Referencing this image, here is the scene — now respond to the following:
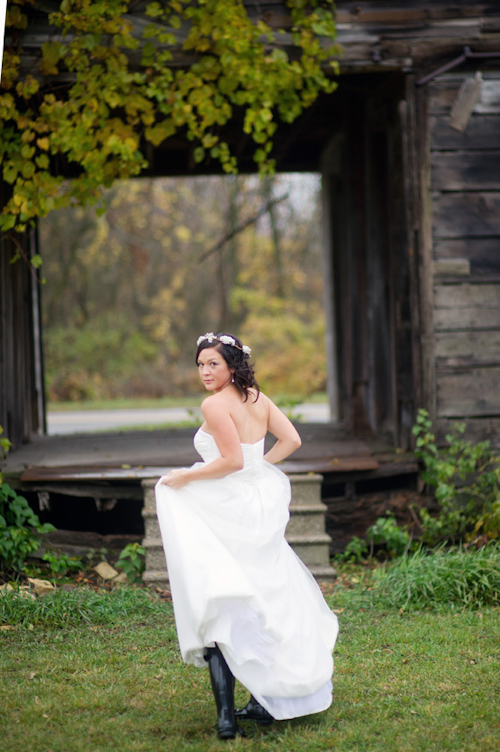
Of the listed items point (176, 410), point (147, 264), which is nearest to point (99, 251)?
point (147, 264)

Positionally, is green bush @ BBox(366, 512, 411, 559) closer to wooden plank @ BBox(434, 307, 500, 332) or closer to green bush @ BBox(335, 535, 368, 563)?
green bush @ BBox(335, 535, 368, 563)

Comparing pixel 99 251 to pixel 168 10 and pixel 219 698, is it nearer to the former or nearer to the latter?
pixel 168 10

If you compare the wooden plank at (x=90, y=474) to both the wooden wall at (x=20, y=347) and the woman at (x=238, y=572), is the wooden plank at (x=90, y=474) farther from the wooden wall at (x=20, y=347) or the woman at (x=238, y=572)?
the woman at (x=238, y=572)

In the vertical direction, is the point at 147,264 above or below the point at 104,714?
above

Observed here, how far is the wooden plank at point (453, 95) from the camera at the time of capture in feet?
19.3

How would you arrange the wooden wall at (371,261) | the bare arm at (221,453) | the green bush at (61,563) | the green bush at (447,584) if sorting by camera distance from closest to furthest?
the bare arm at (221,453) < the green bush at (447,584) < the green bush at (61,563) < the wooden wall at (371,261)

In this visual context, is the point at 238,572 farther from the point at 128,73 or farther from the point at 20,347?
the point at 20,347

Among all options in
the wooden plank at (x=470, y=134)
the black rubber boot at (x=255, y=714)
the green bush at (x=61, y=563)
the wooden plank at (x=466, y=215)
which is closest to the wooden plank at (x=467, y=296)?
the wooden plank at (x=466, y=215)

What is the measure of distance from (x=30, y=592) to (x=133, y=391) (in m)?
16.1

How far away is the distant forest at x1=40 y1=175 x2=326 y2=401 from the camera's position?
20.6 m

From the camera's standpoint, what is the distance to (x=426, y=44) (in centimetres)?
586

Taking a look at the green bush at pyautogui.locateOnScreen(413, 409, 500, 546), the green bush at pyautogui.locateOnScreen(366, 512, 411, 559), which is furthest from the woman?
the green bush at pyautogui.locateOnScreen(413, 409, 500, 546)

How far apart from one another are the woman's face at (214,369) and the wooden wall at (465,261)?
121 inches

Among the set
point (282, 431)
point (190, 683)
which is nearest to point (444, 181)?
point (282, 431)
